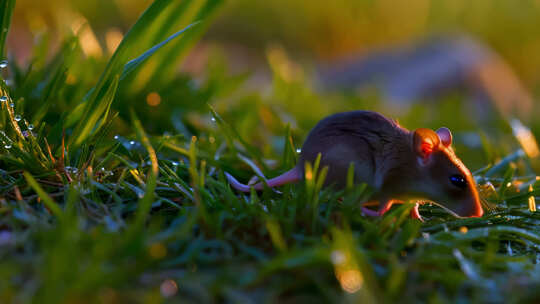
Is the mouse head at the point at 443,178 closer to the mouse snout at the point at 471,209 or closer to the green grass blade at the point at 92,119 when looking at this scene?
the mouse snout at the point at 471,209

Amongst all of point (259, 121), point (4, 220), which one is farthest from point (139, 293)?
point (259, 121)

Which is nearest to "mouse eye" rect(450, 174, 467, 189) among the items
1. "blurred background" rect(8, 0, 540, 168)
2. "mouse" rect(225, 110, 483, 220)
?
"mouse" rect(225, 110, 483, 220)

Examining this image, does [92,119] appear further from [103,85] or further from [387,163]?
[387,163]

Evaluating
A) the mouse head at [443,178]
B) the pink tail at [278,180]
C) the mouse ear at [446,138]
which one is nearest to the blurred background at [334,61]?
the mouse ear at [446,138]

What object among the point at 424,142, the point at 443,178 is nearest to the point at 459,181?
the point at 443,178

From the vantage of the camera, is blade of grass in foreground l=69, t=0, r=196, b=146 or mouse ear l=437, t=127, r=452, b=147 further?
mouse ear l=437, t=127, r=452, b=147

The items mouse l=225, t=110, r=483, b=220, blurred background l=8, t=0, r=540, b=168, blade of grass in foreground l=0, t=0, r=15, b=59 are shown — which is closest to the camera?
mouse l=225, t=110, r=483, b=220

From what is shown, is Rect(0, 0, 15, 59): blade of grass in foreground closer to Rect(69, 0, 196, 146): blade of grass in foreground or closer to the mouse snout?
Rect(69, 0, 196, 146): blade of grass in foreground

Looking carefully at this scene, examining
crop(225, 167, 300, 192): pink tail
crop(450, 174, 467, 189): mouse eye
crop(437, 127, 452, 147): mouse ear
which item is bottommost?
crop(450, 174, 467, 189): mouse eye
